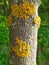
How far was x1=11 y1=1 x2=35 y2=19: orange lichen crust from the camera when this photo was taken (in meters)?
2.25

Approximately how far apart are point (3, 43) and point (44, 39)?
908 mm

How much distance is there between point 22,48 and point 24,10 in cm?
34

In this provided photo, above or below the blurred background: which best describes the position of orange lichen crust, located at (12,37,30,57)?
above

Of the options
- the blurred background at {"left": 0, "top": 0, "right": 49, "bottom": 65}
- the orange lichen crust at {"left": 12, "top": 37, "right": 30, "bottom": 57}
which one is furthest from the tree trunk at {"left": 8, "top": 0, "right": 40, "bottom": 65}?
the blurred background at {"left": 0, "top": 0, "right": 49, "bottom": 65}

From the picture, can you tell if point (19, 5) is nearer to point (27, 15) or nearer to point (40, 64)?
point (27, 15)

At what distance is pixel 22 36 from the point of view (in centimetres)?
228

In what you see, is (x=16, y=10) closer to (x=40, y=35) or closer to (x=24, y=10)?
(x=24, y=10)

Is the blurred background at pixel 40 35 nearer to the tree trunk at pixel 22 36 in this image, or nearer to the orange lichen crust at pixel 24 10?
the tree trunk at pixel 22 36

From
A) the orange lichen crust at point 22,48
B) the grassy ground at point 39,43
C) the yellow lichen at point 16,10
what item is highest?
the yellow lichen at point 16,10

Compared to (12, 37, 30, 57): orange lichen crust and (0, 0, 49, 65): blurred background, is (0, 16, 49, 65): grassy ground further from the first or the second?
(12, 37, 30, 57): orange lichen crust

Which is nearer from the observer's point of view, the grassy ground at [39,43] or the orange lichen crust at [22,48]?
the orange lichen crust at [22,48]

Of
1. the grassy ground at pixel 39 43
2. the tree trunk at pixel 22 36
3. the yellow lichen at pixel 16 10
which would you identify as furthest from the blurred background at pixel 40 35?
the yellow lichen at pixel 16 10

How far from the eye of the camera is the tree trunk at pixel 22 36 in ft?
7.41

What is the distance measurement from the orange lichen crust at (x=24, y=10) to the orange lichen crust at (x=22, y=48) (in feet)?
0.71
